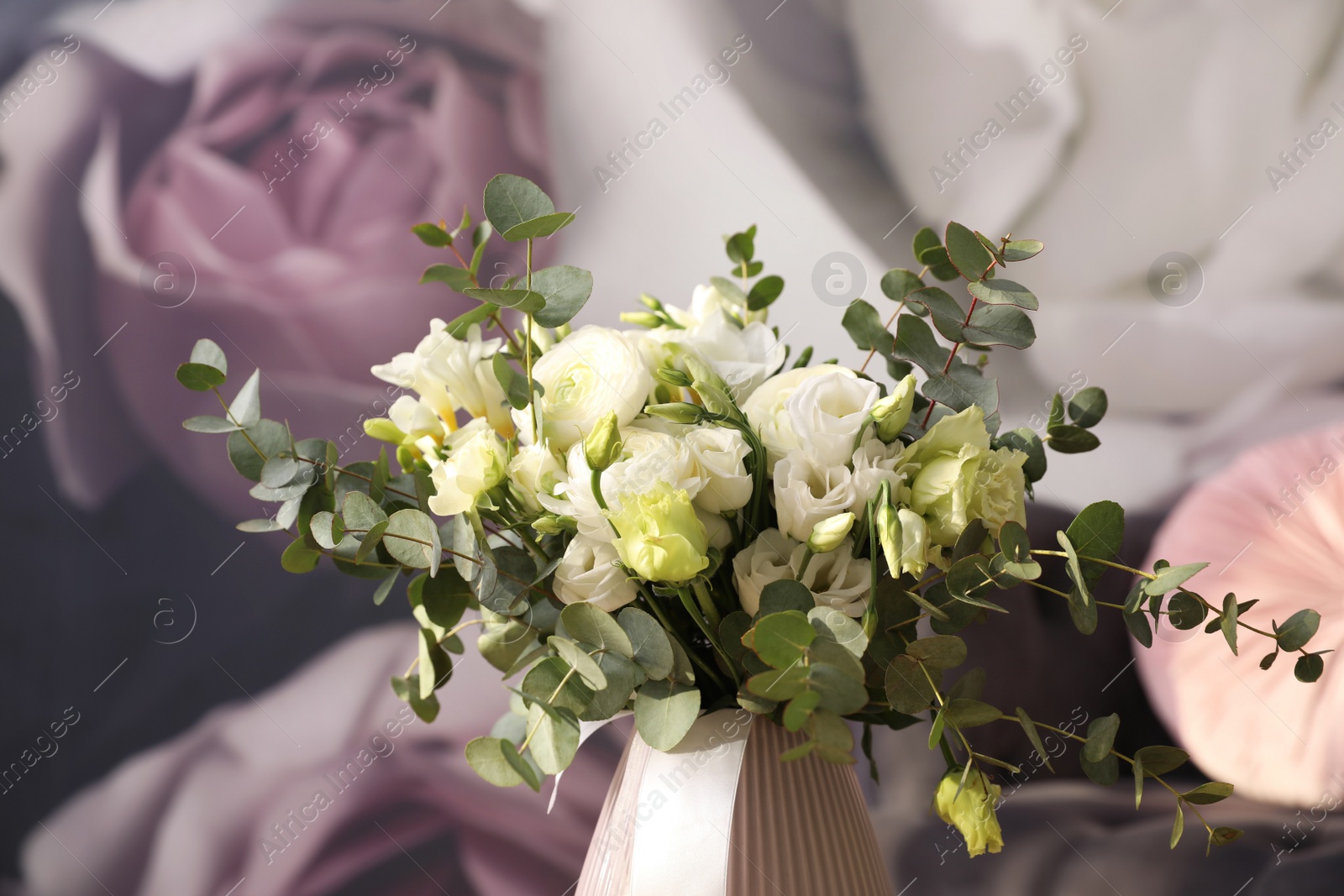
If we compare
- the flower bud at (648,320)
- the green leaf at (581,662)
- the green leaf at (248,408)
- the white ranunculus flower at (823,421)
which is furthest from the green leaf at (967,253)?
the green leaf at (248,408)

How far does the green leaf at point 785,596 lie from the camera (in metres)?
0.48

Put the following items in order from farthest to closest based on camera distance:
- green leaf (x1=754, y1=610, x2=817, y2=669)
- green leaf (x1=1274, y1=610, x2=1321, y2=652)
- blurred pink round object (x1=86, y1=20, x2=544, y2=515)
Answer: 1. blurred pink round object (x1=86, y1=20, x2=544, y2=515)
2. green leaf (x1=1274, y1=610, x2=1321, y2=652)
3. green leaf (x1=754, y1=610, x2=817, y2=669)

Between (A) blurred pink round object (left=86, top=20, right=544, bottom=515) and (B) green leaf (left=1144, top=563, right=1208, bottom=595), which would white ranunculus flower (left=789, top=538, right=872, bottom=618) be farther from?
(A) blurred pink round object (left=86, top=20, right=544, bottom=515)

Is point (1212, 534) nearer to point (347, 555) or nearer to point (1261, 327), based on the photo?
point (1261, 327)

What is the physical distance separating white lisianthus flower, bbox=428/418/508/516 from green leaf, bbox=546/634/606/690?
10cm

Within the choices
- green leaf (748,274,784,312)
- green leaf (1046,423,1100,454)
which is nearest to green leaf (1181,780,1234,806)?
green leaf (1046,423,1100,454)

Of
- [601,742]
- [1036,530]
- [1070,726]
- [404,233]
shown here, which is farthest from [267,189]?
[1070,726]

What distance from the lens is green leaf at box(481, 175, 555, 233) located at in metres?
0.49

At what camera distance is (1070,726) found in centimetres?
79

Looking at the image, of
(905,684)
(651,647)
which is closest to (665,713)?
(651,647)

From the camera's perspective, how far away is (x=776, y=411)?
54 centimetres

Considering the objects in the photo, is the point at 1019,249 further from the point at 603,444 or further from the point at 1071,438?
the point at 603,444

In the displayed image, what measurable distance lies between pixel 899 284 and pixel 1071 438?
17 cm

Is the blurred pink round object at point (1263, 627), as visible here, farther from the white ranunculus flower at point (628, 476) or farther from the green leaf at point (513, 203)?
the green leaf at point (513, 203)
